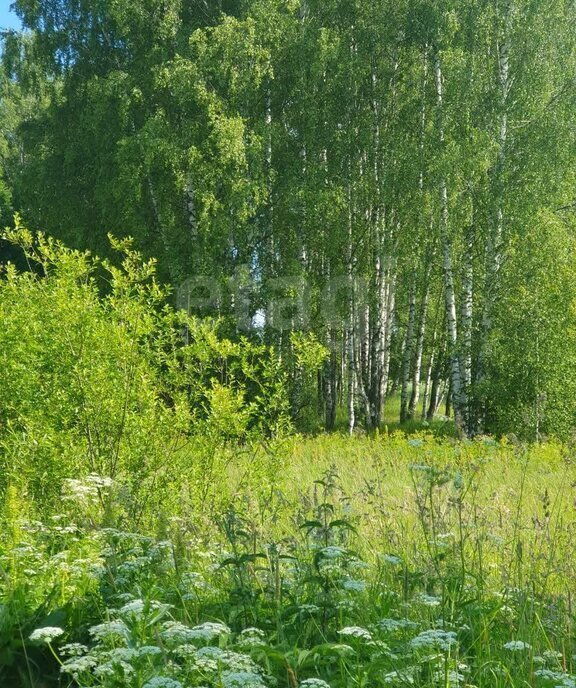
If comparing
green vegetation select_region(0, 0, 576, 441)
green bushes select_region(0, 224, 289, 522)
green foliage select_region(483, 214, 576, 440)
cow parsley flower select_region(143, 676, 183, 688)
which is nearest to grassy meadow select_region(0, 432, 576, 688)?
cow parsley flower select_region(143, 676, 183, 688)

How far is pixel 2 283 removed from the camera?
857 centimetres

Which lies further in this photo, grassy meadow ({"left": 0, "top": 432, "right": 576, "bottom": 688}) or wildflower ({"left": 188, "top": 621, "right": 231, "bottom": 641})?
grassy meadow ({"left": 0, "top": 432, "right": 576, "bottom": 688})

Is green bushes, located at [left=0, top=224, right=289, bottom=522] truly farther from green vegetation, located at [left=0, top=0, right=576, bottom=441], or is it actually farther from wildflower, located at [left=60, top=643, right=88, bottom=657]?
green vegetation, located at [left=0, top=0, right=576, bottom=441]

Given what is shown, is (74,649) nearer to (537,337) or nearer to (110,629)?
A: (110,629)

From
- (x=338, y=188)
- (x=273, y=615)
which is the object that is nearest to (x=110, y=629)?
(x=273, y=615)

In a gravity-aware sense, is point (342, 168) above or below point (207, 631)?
above

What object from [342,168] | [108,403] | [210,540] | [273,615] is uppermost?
[342,168]

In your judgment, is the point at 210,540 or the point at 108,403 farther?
the point at 108,403

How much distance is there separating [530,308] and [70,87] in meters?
13.4

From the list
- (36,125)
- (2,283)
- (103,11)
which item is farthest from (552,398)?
(36,125)

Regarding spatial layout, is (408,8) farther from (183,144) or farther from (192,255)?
(192,255)

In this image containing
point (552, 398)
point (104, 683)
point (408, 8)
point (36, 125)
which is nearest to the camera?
point (104, 683)

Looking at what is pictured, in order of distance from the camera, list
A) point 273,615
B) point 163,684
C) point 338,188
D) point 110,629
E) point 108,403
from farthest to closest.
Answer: point 338,188, point 108,403, point 273,615, point 110,629, point 163,684

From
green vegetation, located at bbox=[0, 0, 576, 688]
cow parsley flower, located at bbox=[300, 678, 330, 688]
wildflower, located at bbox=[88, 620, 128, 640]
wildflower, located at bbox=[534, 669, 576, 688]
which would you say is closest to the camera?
cow parsley flower, located at bbox=[300, 678, 330, 688]
